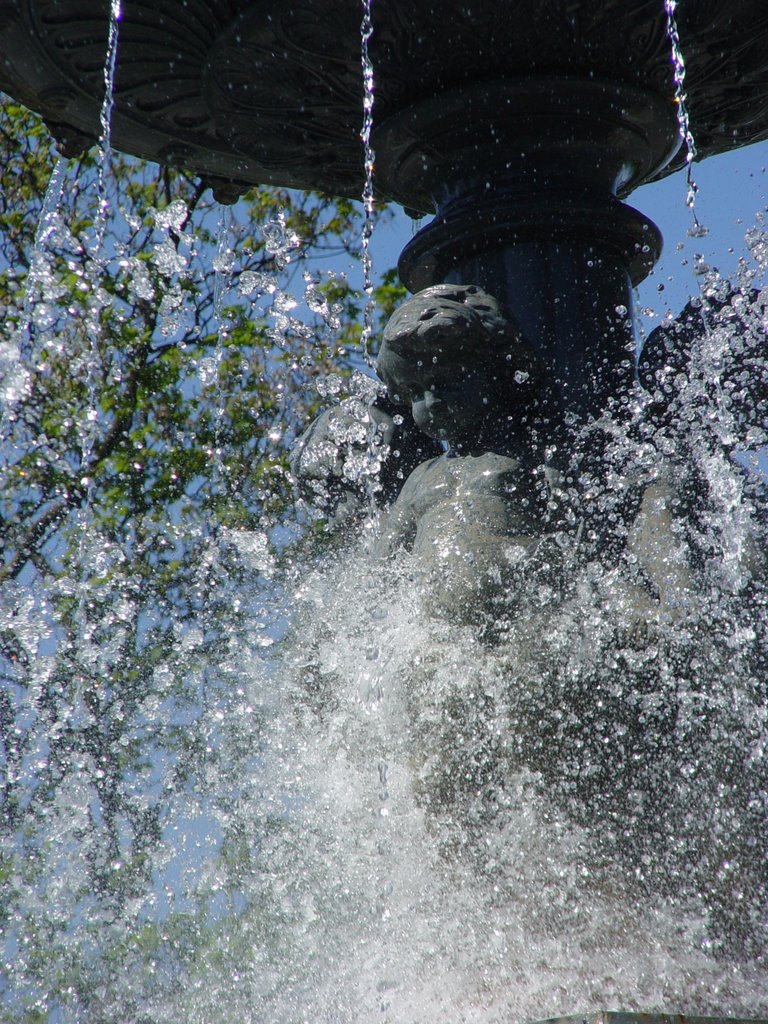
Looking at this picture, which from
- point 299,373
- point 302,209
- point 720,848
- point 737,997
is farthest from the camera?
→ point 302,209

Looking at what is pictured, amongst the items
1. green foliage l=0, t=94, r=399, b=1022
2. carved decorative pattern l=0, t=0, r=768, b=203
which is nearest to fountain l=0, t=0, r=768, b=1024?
carved decorative pattern l=0, t=0, r=768, b=203

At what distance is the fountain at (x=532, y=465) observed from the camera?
10.8 feet

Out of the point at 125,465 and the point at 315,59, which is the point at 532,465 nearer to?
the point at 315,59

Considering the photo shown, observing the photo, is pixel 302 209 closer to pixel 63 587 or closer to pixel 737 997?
pixel 63 587

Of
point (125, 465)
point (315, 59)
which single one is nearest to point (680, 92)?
point (315, 59)

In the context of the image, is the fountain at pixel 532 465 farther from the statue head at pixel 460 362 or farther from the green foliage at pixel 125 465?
the green foliage at pixel 125 465

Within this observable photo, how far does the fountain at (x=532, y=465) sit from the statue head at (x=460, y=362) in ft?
0.04

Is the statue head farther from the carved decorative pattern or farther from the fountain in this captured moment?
the carved decorative pattern

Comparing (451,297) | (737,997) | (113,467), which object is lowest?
(737,997)

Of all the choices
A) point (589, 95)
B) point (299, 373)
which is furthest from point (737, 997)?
point (299, 373)

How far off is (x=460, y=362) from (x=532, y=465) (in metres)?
0.38

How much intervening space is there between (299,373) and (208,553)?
1.86 m

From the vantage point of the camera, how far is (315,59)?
4.31 metres

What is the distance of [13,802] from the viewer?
5273mm
